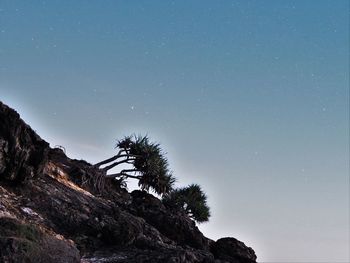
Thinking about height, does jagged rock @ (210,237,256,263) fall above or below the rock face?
above

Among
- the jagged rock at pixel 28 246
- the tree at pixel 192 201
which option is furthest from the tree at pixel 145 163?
the jagged rock at pixel 28 246

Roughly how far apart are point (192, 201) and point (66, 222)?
1494 cm

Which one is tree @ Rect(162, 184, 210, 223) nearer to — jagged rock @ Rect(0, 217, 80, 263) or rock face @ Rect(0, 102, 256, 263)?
rock face @ Rect(0, 102, 256, 263)

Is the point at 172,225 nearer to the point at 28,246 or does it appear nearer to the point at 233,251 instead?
the point at 233,251

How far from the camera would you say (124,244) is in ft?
57.2

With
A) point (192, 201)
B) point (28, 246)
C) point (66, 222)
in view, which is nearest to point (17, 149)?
point (66, 222)

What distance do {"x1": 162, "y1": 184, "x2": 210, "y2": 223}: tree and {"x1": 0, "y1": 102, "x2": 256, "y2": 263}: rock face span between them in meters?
7.34

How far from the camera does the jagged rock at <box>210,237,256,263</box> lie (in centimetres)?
2305

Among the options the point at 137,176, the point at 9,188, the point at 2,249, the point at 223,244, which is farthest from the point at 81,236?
the point at 137,176

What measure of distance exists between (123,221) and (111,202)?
538 centimetres

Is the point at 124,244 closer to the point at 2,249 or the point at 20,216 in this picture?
the point at 20,216

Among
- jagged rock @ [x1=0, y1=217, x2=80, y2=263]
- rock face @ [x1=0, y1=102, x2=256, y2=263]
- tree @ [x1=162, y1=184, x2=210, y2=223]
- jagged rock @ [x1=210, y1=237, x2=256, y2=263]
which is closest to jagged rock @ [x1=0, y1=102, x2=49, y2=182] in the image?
rock face @ [x1=0, y1=102, x2=256, y2=263]

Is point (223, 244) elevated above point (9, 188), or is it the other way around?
point (223, 244)

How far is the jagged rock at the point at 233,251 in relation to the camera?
23047 millimetres
